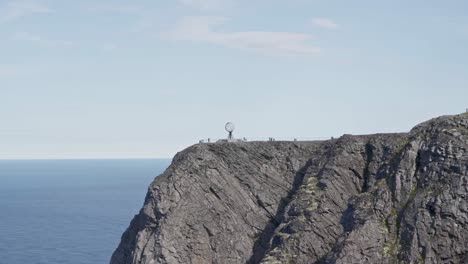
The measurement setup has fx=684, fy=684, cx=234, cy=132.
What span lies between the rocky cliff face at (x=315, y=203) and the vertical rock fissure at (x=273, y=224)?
0.13 metres

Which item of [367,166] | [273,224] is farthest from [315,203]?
[367,166]

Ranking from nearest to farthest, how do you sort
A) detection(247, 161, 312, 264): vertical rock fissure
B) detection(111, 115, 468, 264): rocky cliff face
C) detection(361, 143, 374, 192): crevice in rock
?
detection(111, 115, 468, 264): rocky cliff face, detection(361, 143, 374, 192): crevice in rock, detection(247, 161, 312, 264): vertical rock fissure

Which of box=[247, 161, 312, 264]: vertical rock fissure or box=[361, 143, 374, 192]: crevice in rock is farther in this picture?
box=[247, 161, 312, 264]: vertical rock fissure

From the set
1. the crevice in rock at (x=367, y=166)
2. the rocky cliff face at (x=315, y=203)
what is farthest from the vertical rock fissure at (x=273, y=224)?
the crevice in rock at (x=367, y=166)

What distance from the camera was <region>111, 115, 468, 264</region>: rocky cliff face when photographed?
7338 cm

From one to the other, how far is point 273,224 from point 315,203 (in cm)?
740

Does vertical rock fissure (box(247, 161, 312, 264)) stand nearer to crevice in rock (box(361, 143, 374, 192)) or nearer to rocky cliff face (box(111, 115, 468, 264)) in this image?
rocky cliff face (box(111, 115, 468, 264))

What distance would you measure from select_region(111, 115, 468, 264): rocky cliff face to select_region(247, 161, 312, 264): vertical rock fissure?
13cm

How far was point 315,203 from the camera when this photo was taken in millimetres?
80562

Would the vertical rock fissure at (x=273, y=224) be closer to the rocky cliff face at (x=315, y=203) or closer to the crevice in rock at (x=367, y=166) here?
the rocky cliff face at (x=315, y=203)

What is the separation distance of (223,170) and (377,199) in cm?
2053

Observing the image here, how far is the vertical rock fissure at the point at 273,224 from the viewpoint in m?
82.9

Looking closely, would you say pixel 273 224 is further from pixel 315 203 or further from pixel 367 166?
pixel 367 166

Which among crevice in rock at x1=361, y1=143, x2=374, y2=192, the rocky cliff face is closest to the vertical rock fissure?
the rocky cliff face
